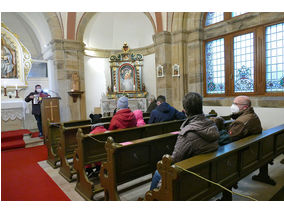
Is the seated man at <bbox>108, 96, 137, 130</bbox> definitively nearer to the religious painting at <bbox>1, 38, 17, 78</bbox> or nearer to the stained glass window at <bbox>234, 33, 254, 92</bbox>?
the stained glass window at <bbox>234, 33, 254, 92</bbox>

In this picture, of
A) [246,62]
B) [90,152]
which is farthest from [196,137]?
[246,62]

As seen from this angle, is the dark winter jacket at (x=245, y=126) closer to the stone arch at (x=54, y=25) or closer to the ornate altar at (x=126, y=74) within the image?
the ornate altar at (x=126, y=74)

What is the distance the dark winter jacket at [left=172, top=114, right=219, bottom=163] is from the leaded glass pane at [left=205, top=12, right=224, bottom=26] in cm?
635

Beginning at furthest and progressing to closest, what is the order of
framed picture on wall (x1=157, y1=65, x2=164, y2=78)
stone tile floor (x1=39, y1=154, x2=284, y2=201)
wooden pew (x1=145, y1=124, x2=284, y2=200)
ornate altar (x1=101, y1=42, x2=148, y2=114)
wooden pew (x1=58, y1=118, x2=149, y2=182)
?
ornate altar (x1=101, y1=42, x2=148, y2=114) < framed picture on wall (x1=157, y1=65, x2=164, y2=78) < wooden pew (x1=58, y1=118, x2=149, y2=182) < stone tile floor (x1=39, y1=154, x2=284, y2=201) < wooden pew (x1=145, y1=124, x2=284, y2=200)

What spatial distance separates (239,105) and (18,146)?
19.8ft

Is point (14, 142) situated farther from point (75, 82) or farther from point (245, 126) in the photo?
point (245, 126)

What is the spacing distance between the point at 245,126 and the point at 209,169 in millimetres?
1229

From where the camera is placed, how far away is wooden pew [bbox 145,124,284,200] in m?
1.73

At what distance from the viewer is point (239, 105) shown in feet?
10.0

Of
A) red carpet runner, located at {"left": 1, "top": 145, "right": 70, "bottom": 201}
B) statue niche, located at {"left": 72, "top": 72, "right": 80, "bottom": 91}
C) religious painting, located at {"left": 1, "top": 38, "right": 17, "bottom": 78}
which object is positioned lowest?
red carpet runner, located at {"left": 1, "top": 145, "right": 70, "bottom": 201}

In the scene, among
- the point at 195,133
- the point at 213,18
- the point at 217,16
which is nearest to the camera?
the point at 195,133

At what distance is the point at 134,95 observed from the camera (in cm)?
973

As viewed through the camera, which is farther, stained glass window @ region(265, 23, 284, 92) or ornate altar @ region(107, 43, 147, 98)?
ornate altar @ region(107, 43, 147, 98)

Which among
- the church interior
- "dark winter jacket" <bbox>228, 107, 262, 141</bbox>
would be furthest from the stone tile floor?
"dark winter jacket" <bbox>228, 107, 262, 141</bbox>
